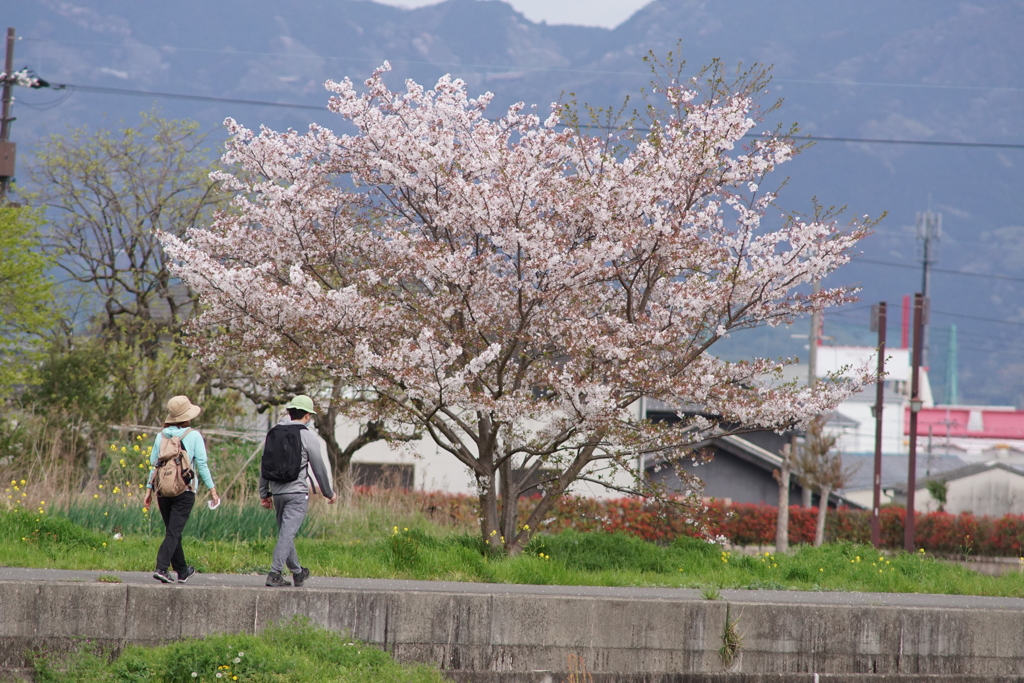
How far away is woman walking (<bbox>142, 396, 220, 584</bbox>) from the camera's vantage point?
8008mm

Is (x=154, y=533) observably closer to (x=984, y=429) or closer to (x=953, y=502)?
(x=953, y=502)

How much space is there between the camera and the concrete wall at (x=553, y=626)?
742cm

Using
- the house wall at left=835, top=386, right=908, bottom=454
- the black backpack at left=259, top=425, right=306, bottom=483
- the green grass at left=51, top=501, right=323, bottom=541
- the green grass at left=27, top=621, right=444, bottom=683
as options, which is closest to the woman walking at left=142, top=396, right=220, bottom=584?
the black backpack at left=259, top=425, right=306, bottom=483

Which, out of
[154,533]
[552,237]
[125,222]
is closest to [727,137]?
[552,237]

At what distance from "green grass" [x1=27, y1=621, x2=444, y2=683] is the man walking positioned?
688 mm

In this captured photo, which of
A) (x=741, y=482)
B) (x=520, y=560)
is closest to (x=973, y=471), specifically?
(x=741, y=482)

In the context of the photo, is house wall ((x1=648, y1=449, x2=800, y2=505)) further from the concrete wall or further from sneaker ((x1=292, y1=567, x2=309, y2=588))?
sneaker ((x1=292, y1=567, x2=309, y2=588))

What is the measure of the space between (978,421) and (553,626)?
9986 cm

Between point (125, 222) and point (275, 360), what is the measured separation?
52.3 feet

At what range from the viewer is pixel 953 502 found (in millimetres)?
47906

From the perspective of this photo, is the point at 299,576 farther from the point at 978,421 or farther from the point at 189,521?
the point at 978,421

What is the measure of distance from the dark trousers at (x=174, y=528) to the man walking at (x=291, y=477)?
60 cm

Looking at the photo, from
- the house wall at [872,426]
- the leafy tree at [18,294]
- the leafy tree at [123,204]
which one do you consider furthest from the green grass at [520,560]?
the house wall at [872,426]

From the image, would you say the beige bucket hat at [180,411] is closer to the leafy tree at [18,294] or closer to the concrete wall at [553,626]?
the concrete wall at [553,626]
